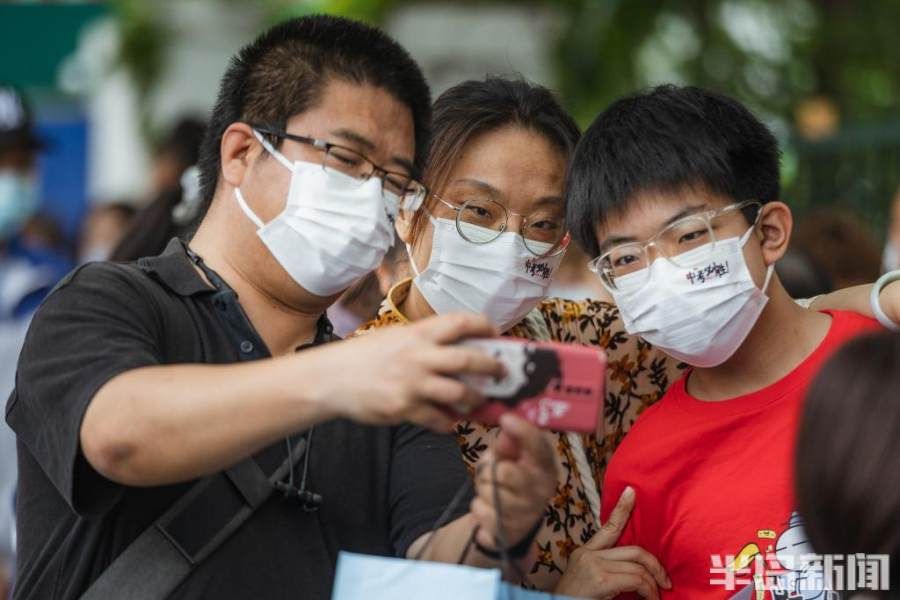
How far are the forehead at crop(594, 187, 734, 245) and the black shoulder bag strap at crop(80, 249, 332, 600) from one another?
3.36 ft

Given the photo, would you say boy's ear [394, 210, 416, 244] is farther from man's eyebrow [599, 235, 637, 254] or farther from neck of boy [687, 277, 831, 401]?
neck of boy [687, 277, 831, 401]

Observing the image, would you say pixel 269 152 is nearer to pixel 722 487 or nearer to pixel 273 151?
pixel 273 151

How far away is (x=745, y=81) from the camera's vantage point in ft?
34.8

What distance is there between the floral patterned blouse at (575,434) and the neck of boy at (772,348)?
322mm

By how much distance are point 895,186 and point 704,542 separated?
499cm

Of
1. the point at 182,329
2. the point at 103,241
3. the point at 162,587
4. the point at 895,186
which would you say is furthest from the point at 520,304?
the point at 103,241

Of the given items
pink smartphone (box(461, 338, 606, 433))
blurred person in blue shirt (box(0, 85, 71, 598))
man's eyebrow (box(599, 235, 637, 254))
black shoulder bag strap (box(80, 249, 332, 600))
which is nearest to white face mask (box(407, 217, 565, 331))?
man's eyebrow (box(599, 235, 637, 254))

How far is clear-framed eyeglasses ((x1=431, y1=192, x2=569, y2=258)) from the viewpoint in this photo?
3.40 m

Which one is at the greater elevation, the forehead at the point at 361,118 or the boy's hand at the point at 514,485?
the forehead at the point at 361,118

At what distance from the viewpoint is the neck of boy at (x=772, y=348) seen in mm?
A: 3172

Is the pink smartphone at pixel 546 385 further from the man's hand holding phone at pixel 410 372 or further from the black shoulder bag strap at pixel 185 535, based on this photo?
the black shoulder bag strap at pixel 185 535

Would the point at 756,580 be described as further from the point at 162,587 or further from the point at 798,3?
the point at 798,3

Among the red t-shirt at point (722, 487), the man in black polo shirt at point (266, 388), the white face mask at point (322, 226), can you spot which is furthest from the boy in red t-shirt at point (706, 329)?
the white face mask at point (322, 226)

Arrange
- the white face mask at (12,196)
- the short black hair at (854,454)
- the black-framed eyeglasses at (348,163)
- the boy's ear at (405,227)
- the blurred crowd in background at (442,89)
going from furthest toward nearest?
1. the white face mask at (12,196)
2. the blurred crowd in background at (442,89)
3. the boy's ear at (405,227)
4. the black-framed eyeglasses at (348,163)
5. the short black hair at (854,454)
